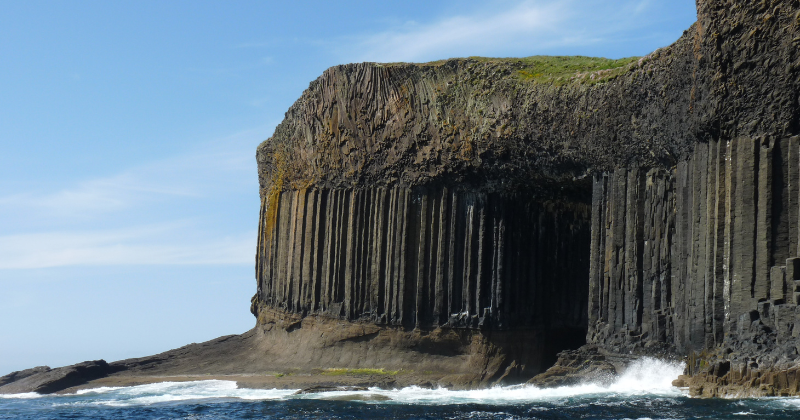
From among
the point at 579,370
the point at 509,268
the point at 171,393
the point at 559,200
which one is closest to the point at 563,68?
the point at 559,200

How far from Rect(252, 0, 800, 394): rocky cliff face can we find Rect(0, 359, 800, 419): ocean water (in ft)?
3.67

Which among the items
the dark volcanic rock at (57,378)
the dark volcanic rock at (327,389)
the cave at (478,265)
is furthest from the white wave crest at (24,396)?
the cave at (478,265)

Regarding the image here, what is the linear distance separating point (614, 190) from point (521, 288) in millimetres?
4922

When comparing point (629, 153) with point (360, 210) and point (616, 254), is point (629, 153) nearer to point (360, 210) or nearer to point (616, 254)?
point (616, 254)

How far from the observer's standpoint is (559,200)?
26.7 meters

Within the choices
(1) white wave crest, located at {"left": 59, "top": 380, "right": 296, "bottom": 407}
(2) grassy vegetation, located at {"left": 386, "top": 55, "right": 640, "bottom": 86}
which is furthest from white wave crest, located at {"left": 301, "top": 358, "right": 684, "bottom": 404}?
(2) grassy vegetation, located at {"left": 386, "top": 55, "right": 640, "bottom": 86}

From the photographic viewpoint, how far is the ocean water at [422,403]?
17.1 metres

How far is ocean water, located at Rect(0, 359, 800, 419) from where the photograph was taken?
56.1 ft

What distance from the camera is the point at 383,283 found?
28.1 m

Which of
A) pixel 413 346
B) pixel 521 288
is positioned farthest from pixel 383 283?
pixel 521 288

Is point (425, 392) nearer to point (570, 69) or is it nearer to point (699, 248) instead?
point (699, 248)

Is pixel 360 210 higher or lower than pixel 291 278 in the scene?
higher

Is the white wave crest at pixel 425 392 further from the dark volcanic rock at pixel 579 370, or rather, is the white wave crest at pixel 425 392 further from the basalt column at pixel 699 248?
the basalt column at pixel 699 248

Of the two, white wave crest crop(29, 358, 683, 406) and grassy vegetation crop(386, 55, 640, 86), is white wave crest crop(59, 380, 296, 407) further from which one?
grassy vegetation crop(386, 55, 640, 86)
